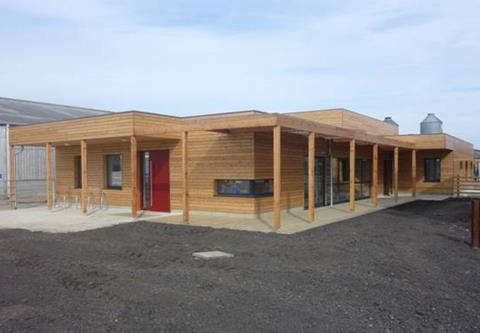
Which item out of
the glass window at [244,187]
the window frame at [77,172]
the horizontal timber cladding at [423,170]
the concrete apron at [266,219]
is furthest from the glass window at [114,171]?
the horizontal timber cladding at [423,170]

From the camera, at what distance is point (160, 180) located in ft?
51.1

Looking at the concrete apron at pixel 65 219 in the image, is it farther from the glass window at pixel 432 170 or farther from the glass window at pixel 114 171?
the glass window at pixel 432 170

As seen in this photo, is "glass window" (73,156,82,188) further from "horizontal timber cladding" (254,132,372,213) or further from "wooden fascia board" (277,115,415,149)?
"wooden fascia board" (277,115,415,149)

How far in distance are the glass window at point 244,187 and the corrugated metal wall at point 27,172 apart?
13.5 metres

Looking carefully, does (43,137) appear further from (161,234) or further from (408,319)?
(408,319)

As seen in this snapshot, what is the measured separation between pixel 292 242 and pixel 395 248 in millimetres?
2050

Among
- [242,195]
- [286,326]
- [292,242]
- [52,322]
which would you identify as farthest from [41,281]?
[242,195]

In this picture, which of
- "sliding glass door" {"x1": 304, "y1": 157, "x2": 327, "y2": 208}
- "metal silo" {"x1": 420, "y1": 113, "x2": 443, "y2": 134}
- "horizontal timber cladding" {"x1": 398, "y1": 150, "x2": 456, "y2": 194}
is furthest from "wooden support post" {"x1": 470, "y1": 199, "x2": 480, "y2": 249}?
"metal silo" {"x1": 420, "y1": 113, "x2": 443, "y2": 134}

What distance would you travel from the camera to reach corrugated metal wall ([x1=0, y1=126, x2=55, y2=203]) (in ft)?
78.6

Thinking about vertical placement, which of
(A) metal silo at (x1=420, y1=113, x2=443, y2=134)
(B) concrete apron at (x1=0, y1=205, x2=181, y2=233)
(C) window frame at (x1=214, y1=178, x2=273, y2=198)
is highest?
(A) metal silo at (x1=420, y1=113, x2=443, y2=134)

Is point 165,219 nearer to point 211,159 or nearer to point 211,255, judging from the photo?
point 211,159

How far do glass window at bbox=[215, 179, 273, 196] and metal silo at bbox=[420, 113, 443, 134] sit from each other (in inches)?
668

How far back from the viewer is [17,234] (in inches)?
430

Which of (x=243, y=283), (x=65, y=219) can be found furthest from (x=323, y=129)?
(x=65, y=219)
